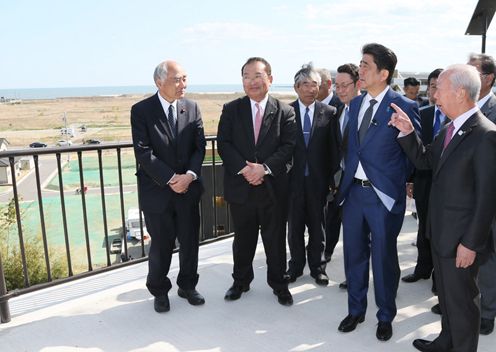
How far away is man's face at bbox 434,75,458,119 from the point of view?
1.95m

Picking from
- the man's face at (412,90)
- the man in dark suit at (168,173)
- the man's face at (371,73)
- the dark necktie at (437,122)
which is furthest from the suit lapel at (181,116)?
the man's face at (412,90)

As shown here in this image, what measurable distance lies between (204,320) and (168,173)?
3.18 feet

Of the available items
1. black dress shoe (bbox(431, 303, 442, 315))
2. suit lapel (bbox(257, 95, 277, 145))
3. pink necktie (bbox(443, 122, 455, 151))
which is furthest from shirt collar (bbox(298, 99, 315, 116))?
black dress shoe (bbox(431, 303, 442, 315))

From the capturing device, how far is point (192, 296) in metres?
2.89

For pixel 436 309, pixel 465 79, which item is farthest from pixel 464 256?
pixel 436 309

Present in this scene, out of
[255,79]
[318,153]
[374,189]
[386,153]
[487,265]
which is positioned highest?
[255,79]

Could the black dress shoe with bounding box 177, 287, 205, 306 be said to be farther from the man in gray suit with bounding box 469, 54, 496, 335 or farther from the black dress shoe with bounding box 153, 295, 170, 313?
the man in gray suit with bounding box 469, 54, 496, 335

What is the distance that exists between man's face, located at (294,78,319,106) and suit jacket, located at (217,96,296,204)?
0.93 feet

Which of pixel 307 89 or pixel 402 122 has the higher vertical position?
pixel 307 89

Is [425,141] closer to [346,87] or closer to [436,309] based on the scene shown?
[346,87]

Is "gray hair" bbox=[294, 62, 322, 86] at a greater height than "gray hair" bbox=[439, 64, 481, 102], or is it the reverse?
"gray hair" bbox=[294, 62, 322, 86]

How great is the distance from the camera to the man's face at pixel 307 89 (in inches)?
120

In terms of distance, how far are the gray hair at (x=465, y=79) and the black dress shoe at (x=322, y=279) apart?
1.76 m

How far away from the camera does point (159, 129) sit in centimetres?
270
